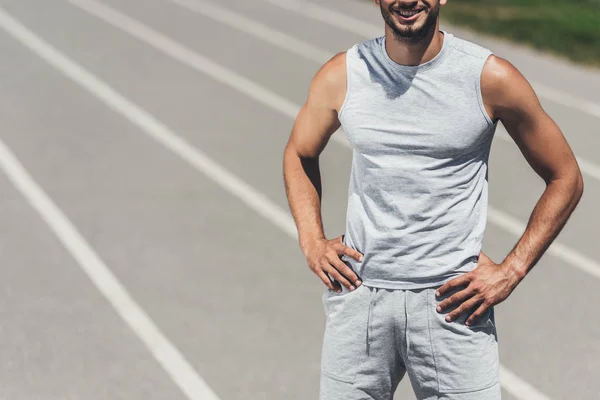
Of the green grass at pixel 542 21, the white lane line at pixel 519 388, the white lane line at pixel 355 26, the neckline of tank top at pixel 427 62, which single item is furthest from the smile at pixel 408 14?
the green grass at pixel 542 21

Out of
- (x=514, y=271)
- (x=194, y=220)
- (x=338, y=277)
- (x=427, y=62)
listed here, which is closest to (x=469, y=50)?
(x=427, y=62)

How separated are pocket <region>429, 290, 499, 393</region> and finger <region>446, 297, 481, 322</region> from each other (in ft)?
0.08

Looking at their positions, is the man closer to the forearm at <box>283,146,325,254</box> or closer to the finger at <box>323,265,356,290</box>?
the finger at <box>323,265,356,290</box>

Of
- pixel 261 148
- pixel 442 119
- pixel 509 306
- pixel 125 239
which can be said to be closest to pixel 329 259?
pixel 442 119

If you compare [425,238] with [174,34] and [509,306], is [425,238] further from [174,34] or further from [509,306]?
[174,34]

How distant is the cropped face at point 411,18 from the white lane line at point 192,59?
4736 millimetres

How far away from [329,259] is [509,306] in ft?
12.0

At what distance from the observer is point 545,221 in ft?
11.3

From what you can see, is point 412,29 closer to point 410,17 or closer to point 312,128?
point 410,17

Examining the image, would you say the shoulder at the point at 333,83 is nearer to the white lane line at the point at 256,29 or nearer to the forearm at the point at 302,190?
the forearm at the point at 302,190

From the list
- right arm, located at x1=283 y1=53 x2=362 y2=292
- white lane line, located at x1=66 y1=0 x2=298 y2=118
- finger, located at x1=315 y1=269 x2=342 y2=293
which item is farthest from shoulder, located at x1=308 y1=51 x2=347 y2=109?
white lane line, located at x1=66 y1=0 x2=298 y2=118

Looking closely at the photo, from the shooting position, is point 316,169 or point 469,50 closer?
point 469,50

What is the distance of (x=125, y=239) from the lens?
785 cm

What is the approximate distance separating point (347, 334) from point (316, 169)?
0.64 meters
